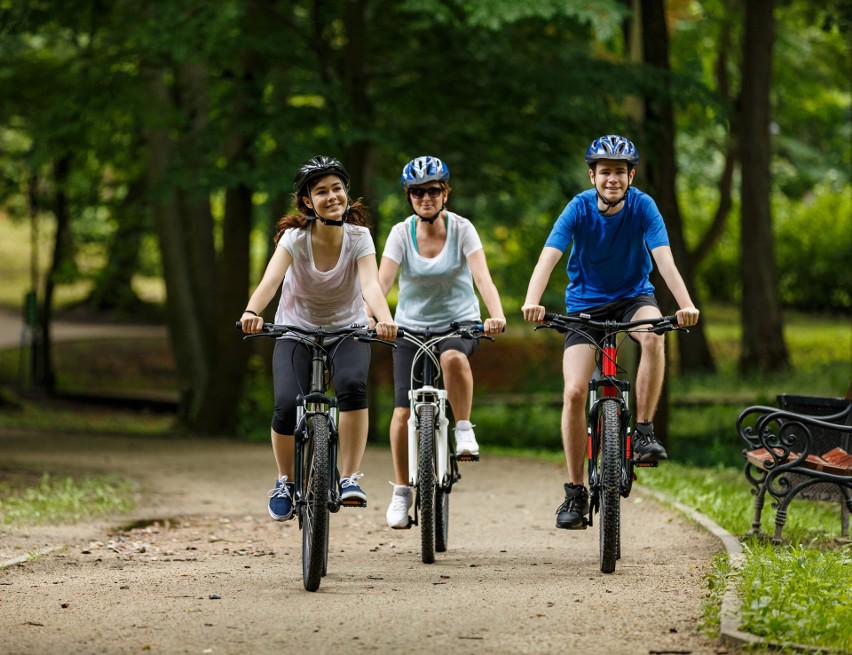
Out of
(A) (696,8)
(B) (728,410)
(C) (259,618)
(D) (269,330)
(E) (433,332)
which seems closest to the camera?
(C) (259,618)

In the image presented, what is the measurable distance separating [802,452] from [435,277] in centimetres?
229

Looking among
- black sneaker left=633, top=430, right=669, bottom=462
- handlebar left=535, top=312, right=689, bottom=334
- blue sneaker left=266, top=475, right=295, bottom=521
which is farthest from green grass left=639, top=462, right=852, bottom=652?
blue sneaker left=266, top=475, right=295, bottom=521

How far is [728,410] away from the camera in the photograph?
66.0ft

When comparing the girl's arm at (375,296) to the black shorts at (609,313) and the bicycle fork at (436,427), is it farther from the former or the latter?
the black shorts at (609,313)

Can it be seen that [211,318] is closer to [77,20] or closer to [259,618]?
[77,20]

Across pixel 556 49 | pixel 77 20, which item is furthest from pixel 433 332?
pixel 77 20

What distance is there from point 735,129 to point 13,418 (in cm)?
1330

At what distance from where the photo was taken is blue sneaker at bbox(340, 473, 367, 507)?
699 centimetres

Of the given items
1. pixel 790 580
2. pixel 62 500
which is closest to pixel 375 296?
pixel 790 580

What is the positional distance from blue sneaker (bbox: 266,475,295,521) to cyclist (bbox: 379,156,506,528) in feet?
2.73

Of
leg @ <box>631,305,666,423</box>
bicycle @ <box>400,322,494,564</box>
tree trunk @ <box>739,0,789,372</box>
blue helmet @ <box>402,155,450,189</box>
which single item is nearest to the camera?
leg @ <box>631,305,666,423</box>

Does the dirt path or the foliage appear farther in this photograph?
the dirt path

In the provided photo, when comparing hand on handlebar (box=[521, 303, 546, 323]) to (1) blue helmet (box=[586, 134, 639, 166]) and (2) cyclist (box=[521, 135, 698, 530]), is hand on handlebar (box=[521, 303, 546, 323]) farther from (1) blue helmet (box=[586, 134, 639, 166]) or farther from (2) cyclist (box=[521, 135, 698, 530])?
(1) blue helmet (box=[586, 134, 639, 166])

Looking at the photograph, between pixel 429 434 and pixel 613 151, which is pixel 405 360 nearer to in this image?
pixel 429 434
